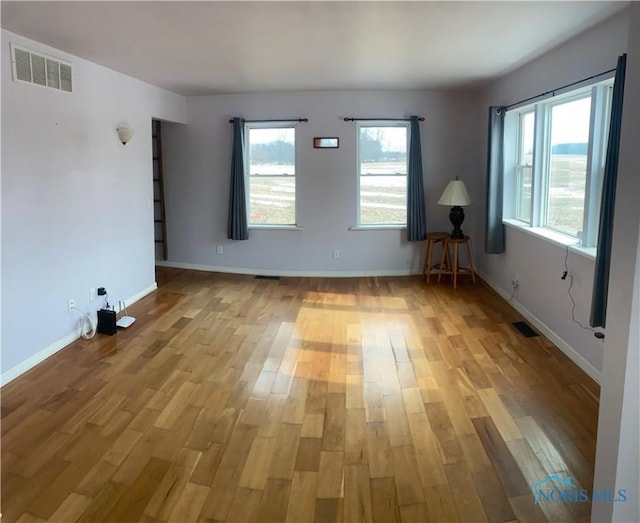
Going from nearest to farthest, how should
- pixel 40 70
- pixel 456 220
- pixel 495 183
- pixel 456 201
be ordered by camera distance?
pixel 40 70 → pixel 495 183 → pixel 456 201 → pixel 456 220

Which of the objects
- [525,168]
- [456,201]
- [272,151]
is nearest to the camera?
[525,168]

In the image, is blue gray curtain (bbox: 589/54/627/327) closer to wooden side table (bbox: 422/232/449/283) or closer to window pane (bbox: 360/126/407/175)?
wooden side table (bbox: 422/232/449/283)

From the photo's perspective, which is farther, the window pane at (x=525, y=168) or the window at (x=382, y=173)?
the window at (x=382, y=173)

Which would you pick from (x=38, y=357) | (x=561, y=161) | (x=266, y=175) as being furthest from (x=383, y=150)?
(x=38, y=357)

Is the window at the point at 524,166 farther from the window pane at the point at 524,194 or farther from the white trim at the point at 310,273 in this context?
the white trim at the point at 310,273

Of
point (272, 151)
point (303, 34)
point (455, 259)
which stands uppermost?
point (303, 34)

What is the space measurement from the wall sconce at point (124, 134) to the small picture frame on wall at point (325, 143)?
7.53 feet

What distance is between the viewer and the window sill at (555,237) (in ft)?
11.0

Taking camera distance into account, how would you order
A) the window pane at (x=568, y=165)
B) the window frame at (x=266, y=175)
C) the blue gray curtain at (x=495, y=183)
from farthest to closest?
the window frame at (x=266, y=175)
the blue gray curtain at (x=495, y=183)
the window pane at (x=568, y=165)

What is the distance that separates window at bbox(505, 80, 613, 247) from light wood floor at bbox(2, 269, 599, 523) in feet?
3.47

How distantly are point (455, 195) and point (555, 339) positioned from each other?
88.2 inches

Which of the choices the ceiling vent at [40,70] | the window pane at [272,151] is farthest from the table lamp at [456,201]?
the ceiling vent at [40,70]

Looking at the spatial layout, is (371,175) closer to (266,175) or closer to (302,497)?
(266,175)

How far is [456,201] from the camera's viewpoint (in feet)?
18.0
